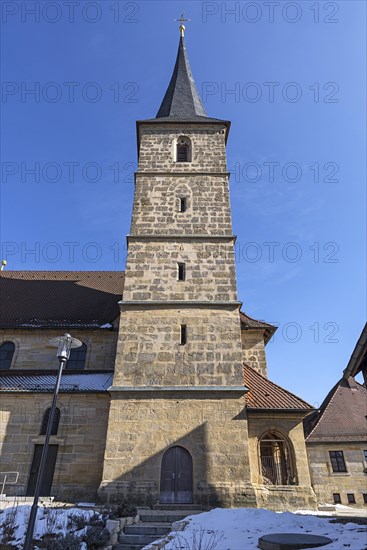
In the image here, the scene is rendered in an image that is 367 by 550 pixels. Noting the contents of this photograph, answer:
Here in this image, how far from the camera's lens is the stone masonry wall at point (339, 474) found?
792 inches

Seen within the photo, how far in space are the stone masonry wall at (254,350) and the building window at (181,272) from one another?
3591 millimetres

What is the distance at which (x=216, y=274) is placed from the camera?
14.3m

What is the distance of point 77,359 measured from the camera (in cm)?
1546

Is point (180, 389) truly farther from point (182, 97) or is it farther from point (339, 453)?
point (182, 97)

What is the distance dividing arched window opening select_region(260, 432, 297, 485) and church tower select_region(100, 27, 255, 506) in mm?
1231

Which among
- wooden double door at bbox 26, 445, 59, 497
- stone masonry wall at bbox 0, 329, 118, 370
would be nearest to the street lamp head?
wooden double door at bbox 26, 445, 59, 497

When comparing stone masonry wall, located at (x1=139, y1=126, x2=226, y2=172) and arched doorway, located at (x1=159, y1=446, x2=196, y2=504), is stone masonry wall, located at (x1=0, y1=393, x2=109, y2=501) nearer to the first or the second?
arched doorway, located at (x1=159, y1=446, x2=196, y2=504)

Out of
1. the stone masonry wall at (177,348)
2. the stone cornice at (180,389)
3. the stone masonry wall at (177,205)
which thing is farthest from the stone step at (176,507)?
the stone masonry wall at (177,205)

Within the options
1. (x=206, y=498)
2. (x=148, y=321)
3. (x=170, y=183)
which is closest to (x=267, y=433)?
(x=206, y=498)

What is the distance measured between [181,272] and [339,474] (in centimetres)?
1478

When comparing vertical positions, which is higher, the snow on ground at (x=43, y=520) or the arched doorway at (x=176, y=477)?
the arched doorway at (x=176, y=477)

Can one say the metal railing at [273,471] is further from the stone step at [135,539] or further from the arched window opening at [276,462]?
the stone step at [135,539]

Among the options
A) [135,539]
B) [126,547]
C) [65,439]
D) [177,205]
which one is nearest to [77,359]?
[65,439]

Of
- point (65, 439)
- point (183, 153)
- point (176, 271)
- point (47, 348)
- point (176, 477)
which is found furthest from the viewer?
point (183, 153)
